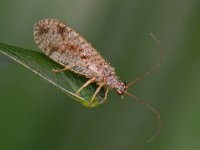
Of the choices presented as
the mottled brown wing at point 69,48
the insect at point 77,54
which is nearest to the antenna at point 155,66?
the insect at point 77,54

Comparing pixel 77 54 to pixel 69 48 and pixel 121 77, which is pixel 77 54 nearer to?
pixel 69 48

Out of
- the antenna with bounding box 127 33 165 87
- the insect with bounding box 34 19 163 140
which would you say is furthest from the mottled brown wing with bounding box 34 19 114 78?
the antenna with bounding box 127 33 165 87

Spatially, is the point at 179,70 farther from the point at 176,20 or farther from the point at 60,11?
the point at 60,11

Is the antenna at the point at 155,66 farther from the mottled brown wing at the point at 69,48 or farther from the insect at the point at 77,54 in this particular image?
the mottled brown wing at the point at 69,48

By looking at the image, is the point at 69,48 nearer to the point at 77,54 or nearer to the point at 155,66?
the point at 77,54

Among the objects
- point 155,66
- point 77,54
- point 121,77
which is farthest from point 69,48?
point 155,66

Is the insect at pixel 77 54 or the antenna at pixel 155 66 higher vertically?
the antenna at pixel 155 66

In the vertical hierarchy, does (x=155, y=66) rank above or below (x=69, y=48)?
above
